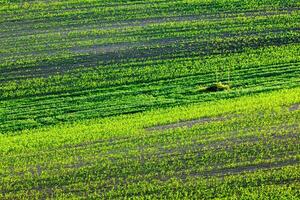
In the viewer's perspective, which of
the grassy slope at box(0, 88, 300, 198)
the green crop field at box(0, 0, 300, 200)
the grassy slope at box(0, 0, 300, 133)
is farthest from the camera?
the grassy slope at box(0, 0, 300, 133)

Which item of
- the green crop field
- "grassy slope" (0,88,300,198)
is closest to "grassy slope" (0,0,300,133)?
the green crop field

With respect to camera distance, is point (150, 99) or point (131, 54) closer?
point (150, 99)

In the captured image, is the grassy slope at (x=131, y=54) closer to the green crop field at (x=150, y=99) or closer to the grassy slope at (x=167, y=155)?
the green crop field at (x=150, y=99)

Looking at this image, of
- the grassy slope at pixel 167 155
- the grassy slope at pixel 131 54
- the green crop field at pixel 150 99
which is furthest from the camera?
the grassy slope at pixel 131 54

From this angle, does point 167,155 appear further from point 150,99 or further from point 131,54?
point 131,54

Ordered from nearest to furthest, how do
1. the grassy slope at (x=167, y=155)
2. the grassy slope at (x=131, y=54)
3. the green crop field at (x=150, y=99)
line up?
the grassy slope at (x=167, y=155)
the green crop field at (x=150, y=99)
the grassy slope at (x=131, y=54)

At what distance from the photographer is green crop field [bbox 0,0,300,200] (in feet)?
69.4

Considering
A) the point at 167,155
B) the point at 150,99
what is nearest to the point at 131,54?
the point at 150,99

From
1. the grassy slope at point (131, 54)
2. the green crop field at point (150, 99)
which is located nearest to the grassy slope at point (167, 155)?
the green crop field at point (150, 99)

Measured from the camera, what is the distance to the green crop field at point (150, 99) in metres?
21.1

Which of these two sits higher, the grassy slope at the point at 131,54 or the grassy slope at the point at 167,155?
the grassy slope at the point at 131,54

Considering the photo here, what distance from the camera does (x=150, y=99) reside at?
25.7 metres

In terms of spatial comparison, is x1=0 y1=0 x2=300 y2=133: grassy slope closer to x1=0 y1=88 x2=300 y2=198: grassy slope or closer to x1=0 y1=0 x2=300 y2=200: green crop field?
x1=0 y1=0 x2=300 y2=200: green crop field

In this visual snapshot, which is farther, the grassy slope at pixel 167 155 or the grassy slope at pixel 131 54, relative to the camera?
the grassy slope at pixel 131 54
